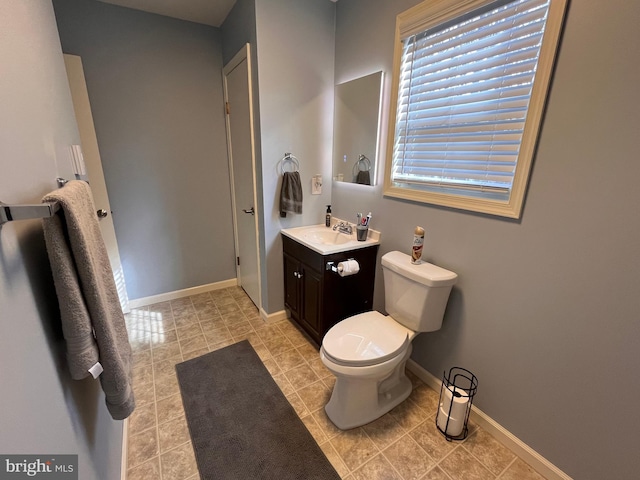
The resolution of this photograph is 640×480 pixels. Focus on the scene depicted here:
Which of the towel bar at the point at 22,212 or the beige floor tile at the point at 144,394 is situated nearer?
the towel bar at the point at 22,212

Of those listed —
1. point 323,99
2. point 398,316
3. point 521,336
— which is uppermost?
point 323,99

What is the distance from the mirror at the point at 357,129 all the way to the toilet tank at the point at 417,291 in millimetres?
692

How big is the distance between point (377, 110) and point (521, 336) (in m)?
1.55

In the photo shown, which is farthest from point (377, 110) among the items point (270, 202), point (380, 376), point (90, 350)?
point (90, 350)

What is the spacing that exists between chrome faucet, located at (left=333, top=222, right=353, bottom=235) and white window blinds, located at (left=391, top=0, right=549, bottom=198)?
1.85 feet

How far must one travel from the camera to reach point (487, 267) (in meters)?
1.38

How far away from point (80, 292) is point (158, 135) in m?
2.14

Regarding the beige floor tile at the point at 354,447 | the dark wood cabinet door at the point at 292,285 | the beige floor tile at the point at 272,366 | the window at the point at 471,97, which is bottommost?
the beige floor tile at the point at 354,447

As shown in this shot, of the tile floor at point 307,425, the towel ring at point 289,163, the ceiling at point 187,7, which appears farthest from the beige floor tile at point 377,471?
the ceiling at point 187,7

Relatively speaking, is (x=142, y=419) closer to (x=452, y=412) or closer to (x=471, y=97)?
(x=452, y=412)

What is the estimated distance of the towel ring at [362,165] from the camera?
199 cm

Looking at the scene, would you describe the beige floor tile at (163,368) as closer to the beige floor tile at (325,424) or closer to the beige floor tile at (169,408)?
the beige floor tile at (169,408)

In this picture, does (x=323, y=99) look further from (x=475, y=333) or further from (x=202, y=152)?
(x=475, y=333)

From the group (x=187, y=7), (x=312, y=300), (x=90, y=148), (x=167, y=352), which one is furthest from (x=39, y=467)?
(x=187, y=7)
